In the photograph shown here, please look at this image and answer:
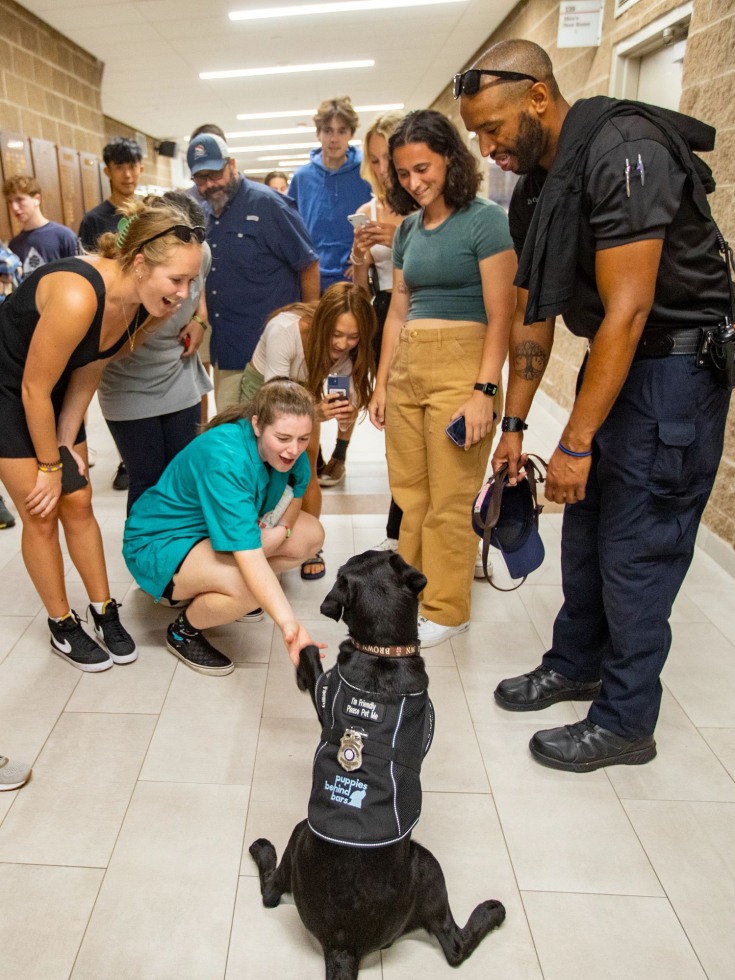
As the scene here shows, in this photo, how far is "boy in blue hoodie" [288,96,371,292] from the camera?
3.49 m

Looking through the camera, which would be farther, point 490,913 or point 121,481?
point 121,481

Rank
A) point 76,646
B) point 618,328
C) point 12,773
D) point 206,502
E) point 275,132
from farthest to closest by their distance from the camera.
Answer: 1. point 275,132
2. point 76,646
3. point 206,502
4. point 12,773
5. point 618,328

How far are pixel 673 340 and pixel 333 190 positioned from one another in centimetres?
263

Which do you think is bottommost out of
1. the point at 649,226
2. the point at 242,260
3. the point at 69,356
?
the point at 69,356

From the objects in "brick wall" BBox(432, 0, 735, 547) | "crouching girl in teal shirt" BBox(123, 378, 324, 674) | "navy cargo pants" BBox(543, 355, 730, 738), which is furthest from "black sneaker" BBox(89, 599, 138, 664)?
"brick wall" BBox(432, 0, 735, 547)

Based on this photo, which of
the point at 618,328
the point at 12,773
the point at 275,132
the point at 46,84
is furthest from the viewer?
the point at 275,132

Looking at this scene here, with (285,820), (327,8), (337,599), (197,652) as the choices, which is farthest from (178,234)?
A: (327,8)

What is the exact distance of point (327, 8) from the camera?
19.4 ft

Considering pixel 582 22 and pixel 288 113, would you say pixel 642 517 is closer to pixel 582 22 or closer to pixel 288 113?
pixel 582 22

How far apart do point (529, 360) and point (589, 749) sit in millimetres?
987

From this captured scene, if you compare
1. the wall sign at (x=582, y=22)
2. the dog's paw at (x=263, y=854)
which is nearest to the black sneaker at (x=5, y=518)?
the dog's paw at (x=263, y=854)

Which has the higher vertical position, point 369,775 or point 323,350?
point 323,350

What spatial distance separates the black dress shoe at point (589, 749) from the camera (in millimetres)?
1756

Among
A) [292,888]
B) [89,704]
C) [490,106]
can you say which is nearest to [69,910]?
[292,888]
